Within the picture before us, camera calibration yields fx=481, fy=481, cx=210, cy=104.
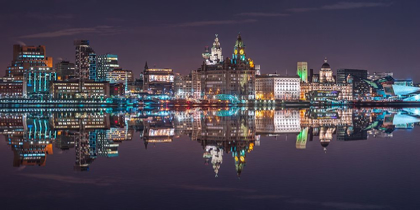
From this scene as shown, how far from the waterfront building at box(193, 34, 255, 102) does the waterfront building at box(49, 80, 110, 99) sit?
1510 inches

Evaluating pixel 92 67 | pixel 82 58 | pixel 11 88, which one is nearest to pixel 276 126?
pixel 92 67

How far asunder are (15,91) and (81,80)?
27329mm

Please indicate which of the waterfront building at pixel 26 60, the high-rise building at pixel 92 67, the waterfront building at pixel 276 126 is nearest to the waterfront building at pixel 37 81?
the waterfront building at pixel 26 60

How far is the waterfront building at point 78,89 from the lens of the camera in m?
176

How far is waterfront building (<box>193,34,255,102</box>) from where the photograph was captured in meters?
181

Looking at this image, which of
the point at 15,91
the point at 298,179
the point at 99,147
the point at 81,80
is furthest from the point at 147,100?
the point at 298,179

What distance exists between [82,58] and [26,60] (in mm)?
23163

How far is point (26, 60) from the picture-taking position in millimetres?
195625

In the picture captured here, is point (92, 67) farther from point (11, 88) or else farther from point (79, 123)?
point (79, 123)

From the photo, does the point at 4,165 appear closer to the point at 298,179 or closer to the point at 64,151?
the point at 64,151

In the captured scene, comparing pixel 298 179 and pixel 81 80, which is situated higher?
pixel 81 80

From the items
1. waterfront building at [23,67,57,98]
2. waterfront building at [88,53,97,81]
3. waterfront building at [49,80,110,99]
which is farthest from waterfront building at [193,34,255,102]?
waterfront building at [23,67,57,98]

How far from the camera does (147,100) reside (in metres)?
177

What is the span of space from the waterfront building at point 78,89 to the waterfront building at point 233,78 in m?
38.4
